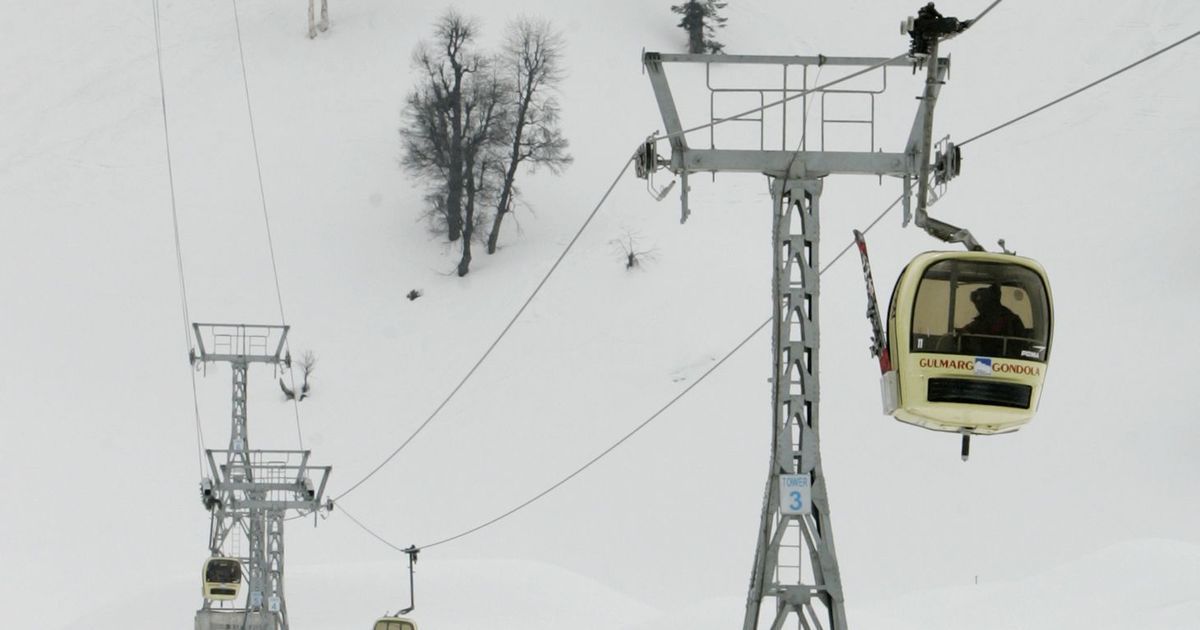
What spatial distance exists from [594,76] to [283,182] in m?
13.2

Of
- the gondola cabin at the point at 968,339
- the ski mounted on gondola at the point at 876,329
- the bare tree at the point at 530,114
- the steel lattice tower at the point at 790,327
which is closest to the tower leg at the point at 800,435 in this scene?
the steel lattice tower at the point at 790,327

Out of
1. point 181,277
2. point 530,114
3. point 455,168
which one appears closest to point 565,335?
point 455,168

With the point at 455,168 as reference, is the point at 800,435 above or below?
below

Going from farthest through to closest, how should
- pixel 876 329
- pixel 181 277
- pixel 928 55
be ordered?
pixel 181 277 < pixel 876 329 < pixel 928 55

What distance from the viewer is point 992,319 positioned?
58.6 feet

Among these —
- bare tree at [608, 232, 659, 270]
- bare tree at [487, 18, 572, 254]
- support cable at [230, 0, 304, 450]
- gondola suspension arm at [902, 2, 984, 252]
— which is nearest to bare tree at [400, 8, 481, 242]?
bare tree at [487, 18, 572, 254]

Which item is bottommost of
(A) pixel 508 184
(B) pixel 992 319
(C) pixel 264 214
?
(B) pixel 992 319

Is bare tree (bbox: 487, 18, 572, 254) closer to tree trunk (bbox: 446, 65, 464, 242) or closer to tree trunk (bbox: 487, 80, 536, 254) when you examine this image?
tree trunk (bbox: 487, 80, 536, 254)

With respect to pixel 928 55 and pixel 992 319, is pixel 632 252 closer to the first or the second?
pixel 992 319

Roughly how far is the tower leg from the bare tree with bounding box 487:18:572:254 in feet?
146

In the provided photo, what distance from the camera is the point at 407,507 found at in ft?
172

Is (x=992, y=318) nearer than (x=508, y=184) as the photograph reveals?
Yes

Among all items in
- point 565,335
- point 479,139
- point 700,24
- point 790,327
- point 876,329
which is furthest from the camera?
point 700,24

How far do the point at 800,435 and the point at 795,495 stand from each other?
0.62m
